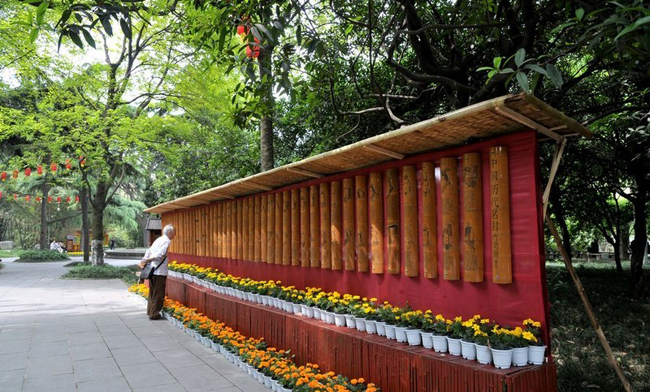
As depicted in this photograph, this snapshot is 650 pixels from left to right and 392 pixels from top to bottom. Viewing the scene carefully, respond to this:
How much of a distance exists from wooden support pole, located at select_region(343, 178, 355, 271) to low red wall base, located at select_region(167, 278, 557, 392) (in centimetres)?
74

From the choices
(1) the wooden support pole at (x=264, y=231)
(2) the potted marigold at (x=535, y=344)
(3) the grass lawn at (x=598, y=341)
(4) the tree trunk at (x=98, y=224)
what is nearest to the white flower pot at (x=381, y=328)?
(2) the potted marigold at (x=535, y=344)

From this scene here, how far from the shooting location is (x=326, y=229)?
5195 mm

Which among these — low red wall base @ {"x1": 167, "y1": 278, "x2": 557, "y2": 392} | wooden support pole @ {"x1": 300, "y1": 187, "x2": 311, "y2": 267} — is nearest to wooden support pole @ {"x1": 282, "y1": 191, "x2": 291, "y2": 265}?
wooden support pole @ {"x1": 300, "y1": 187, "x2": 311, "y2": 267}

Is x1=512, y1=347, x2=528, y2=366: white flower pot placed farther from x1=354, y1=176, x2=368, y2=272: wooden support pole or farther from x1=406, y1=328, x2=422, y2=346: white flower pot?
x1=354, y1=176, x2=368, y2=272: wooden support pole

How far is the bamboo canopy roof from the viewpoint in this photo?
2826mm

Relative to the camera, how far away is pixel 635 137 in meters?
7.97

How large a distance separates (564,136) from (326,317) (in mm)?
2794

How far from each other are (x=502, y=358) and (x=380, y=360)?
3.64ft

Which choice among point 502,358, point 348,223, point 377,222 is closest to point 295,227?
point 348,223

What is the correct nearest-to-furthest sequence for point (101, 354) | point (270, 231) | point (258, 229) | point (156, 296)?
point (101, 354), point (270, 231), point (258, 229), point (156, 296)

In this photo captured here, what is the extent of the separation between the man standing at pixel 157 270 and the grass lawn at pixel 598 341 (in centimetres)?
646

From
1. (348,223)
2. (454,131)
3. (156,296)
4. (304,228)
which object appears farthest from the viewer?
(156,296)

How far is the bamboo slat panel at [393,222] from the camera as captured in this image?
4.19 metres

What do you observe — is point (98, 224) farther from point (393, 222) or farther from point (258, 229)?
point (393, 222)
